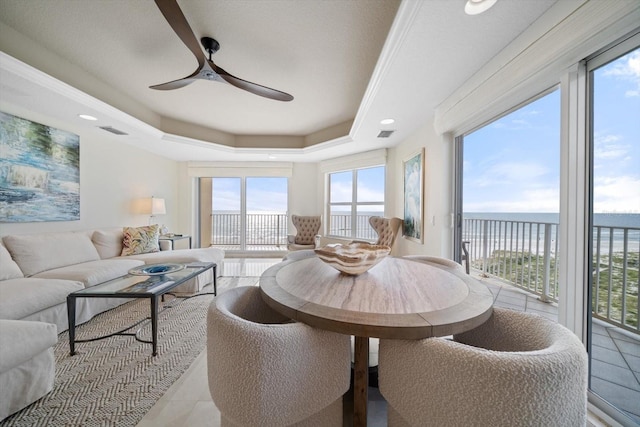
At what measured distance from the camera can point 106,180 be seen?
147 inches

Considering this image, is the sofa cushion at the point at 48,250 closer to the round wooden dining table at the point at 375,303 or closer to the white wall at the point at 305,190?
the round wooden dining table at the point at 375,303

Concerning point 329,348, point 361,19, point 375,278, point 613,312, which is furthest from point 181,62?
point 613,312

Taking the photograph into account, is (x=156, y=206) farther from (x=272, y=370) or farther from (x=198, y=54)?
(x=272, y=370)

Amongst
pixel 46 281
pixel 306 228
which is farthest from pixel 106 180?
pixel 306 228

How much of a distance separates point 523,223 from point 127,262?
5033 millimetres

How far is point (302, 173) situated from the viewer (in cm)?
577

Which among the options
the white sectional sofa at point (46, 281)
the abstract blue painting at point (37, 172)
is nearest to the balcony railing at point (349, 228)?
the white sectional sofa at point (46, 281)

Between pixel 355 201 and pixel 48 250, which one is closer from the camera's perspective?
pixel 48 250

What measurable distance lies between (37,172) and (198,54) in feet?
8.68

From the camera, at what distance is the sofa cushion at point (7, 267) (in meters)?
2.18

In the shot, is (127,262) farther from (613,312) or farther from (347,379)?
(613,312)

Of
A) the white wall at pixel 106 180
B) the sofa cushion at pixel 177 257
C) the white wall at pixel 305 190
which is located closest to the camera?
the white wall at pixel 106 180

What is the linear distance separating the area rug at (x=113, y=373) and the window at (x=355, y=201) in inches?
141

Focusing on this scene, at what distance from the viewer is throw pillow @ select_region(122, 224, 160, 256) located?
3.44 meters
